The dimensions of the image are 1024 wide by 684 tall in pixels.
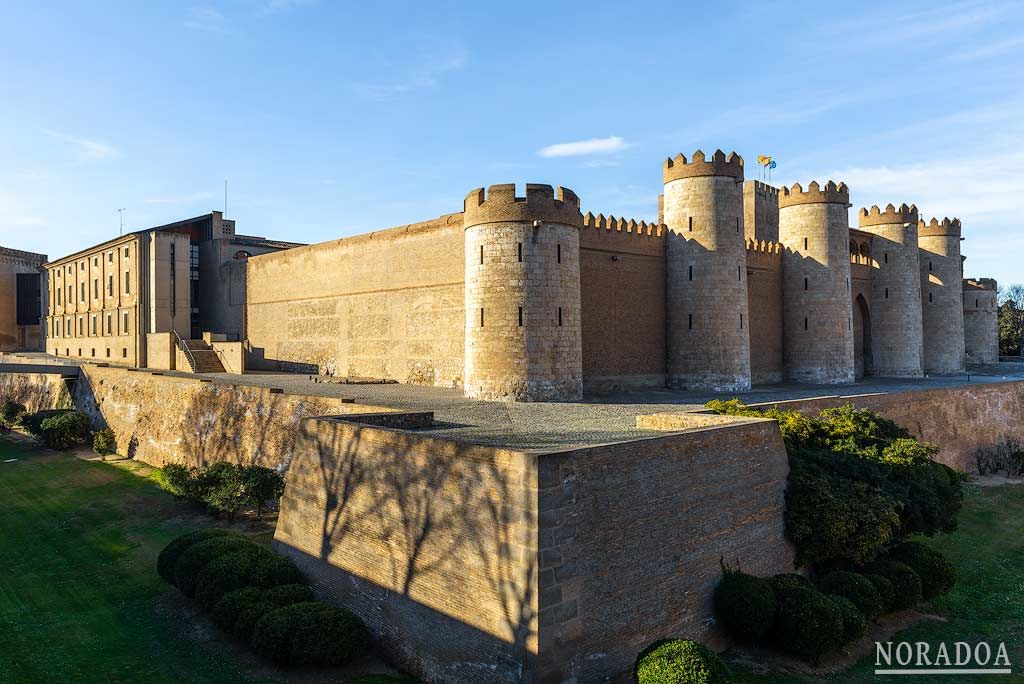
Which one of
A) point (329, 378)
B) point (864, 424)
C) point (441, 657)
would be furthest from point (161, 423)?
point (864, 424)

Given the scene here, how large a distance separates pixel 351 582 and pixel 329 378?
70.9ft

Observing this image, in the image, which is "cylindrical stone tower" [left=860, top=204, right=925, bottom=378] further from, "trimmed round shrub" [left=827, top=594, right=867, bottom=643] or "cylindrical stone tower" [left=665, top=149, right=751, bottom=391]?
"trimmed round shrub" [left=827, top=594, right=867, bottom=643]

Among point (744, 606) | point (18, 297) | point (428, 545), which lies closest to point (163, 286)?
point (18, 297)

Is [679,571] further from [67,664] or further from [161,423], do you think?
[161,423]

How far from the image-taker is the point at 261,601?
13.8m

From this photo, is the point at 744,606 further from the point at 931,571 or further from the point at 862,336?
the point at 862,336

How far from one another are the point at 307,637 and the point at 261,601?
190 centimetres

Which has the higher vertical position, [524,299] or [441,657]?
[524,299]

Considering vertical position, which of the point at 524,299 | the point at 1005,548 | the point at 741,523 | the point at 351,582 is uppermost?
the point at 524,299

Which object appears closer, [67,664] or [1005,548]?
[67,664]

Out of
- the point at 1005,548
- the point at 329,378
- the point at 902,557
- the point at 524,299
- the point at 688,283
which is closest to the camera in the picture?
the point at 902,557

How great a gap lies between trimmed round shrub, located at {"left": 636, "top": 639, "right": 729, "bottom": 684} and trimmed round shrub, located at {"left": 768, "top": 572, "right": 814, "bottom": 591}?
11.7 feet

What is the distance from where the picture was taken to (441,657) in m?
12.1

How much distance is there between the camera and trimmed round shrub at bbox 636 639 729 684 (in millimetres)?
10953
